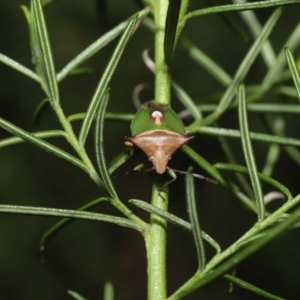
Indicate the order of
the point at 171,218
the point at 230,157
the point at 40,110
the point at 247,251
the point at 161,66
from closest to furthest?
the point at 247,251 < the point at 171,218 < the point at 161,66 < the point at 40,110 < the point at 230,157

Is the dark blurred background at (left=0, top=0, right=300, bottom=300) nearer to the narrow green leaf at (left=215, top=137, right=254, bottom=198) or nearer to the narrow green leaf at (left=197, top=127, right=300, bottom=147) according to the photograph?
the narrow green leaf at (left=215, top=137, right=254, bottom=198)

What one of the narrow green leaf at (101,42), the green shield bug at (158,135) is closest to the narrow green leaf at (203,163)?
the green shield bug at (158,135)

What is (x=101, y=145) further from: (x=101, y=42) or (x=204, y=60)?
(x=204, y=60)

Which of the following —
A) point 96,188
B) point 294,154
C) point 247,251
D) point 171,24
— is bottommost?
point 247,251

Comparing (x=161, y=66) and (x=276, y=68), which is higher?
(x=276, y=68)

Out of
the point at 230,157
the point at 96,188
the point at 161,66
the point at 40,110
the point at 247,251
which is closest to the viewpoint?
the point at 247,251

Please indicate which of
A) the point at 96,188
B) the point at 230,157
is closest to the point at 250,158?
the point at 230,157

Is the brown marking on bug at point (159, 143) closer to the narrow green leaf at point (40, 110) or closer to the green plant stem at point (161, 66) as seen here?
the green plant stem at point (161, 66)

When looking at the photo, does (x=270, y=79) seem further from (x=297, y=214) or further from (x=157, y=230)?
(x=297, y=214)

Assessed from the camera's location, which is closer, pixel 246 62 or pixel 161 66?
pixel 161 66
